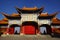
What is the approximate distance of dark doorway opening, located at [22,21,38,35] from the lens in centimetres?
2539

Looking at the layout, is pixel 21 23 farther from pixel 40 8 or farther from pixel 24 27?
pixel 40 8

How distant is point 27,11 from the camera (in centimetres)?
2592

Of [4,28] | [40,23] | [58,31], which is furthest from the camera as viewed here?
[4,28]

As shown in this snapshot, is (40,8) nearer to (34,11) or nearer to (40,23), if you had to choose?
(34,11)

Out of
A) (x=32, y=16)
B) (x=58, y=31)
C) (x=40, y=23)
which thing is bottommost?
(x=58, y=31)

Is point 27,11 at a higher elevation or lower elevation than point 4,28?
higher

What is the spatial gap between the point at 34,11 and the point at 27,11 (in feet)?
5.15

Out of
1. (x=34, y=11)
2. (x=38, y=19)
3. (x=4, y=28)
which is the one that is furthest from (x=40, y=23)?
(x=4, y=28)

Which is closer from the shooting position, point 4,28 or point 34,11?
point 34,11

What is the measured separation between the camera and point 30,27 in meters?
25.7

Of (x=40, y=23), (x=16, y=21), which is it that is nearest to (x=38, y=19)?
(x=40, y=23)

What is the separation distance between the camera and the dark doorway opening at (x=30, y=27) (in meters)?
25.4

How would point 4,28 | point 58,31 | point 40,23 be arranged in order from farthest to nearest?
point 4,28, point 58,31, point 40,23

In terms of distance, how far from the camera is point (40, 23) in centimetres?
2505
